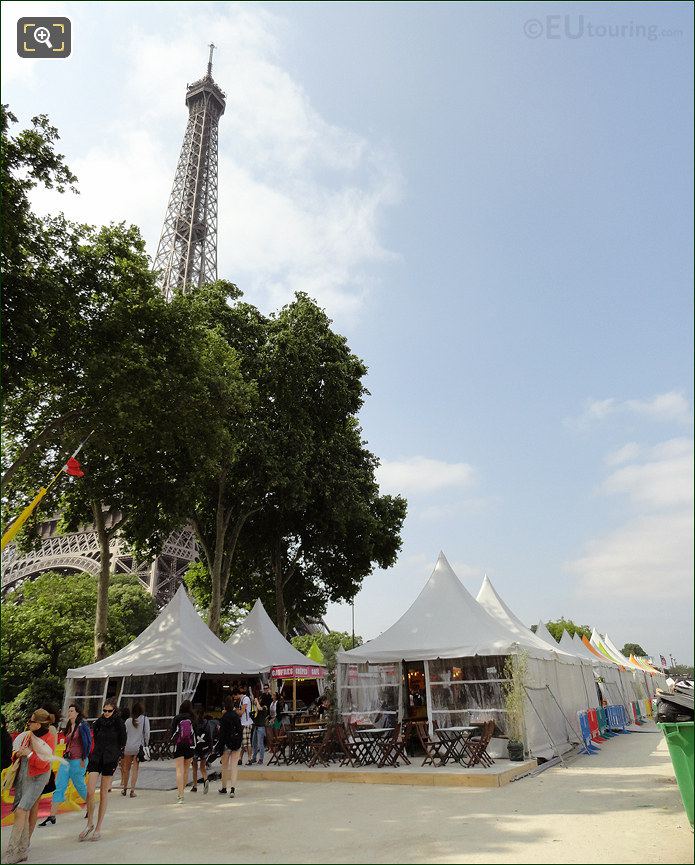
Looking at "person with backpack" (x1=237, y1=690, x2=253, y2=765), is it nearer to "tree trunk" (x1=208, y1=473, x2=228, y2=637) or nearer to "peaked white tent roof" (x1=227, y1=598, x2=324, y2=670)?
"peaked white tent roof" (x1=227, y1=598, x2=324, y2=670)

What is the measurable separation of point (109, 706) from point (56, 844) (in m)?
1.63

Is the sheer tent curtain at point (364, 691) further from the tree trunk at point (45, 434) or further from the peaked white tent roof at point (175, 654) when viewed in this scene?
the tree trunk at point (45, 434)

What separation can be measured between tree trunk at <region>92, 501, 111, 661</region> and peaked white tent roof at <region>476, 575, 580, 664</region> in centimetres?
1269

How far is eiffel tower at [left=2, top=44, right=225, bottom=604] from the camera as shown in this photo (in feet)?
193

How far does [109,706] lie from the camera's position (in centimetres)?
857

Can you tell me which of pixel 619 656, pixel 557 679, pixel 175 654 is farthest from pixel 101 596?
pixel 619 656

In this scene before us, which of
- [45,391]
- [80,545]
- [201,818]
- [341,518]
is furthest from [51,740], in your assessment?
[80,545]

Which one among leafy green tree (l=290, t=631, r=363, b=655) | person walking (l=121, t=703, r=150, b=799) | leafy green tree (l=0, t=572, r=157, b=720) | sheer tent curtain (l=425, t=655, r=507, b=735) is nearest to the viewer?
person walking (l=121, t=703, r=150, b=799)

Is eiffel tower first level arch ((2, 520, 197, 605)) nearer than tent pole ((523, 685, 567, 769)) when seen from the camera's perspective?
No

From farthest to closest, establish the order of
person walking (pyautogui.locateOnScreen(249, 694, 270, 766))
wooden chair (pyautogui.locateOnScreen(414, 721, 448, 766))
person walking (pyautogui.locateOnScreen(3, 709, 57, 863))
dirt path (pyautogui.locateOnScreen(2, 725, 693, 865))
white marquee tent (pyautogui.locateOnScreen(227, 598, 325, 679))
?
white marquee tent (pyautogui.locateOnScreen(227, 598, 325, 679)) → person walking (pyautogui.locateOnScreen(249, 694, 270, 766)) → wooden chair (pyautogui.locateOnScreen(414, 721, 448, 766)) → person walking (pyautogui.locateOnScreen(3, 709, 57, 863)) → dirt path (pyautogui.locateOnScreen(2, 725, 693, 865))

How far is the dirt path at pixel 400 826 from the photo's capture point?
6449 millimetres

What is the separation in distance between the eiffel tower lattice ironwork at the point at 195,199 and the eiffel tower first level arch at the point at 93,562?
25474mm

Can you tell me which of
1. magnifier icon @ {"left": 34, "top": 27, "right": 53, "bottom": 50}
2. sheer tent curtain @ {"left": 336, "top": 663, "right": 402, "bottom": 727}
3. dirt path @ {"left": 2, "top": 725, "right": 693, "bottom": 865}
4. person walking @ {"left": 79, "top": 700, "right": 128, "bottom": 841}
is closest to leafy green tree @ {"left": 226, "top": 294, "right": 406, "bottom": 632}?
sheer tent curtain @ {"left": 336, "top": 663, "right": 402, "bottom": 727}

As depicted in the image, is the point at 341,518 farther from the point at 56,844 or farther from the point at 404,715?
the point at 56,844
